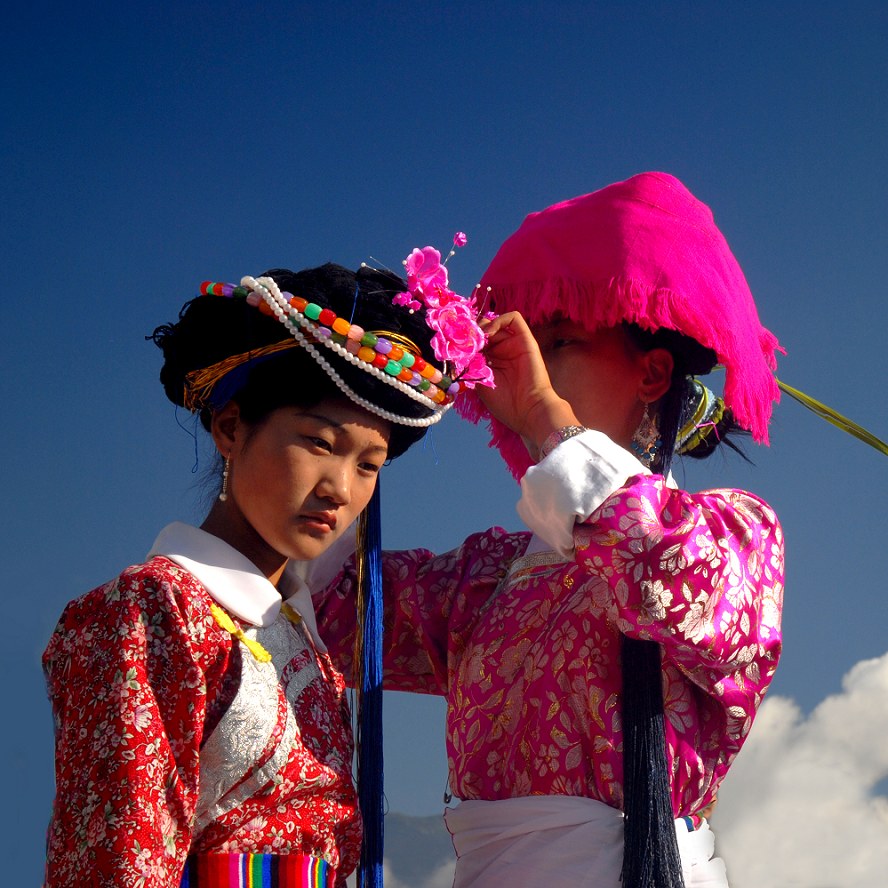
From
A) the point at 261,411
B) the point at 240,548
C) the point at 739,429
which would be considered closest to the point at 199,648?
the point at 240,548

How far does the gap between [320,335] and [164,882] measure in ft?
3.22

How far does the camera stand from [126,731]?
1.98 meters

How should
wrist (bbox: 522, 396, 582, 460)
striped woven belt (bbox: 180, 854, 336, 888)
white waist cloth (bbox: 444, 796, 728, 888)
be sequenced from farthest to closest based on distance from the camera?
wrist (bbox: 522, 396, 582, 460)
white waist cloth (bbox: 444, 796, 728, 888)
striped woven belt (bbox: 180, 854, 336, 888)

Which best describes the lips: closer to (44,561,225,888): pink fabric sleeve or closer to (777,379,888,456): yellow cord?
(44,561,225,888): pink fabric sleeve

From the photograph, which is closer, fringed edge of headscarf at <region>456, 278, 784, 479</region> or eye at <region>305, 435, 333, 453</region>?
eye at <region>305, 435, 333, 453</region>

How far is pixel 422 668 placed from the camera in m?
Result: 3.03

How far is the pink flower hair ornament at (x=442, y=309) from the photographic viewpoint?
8.34 ft

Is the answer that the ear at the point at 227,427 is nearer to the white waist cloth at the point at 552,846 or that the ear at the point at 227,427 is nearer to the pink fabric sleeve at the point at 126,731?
the pink fabric sleeve at the point at 126,731

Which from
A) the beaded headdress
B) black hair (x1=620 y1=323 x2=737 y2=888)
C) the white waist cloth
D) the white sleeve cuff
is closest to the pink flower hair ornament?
the beaded headdress

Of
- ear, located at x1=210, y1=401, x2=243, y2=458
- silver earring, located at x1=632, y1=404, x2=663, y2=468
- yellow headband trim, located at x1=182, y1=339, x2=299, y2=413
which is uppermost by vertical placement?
silver earring, located at x1=632, y1=404, x2=663, y2=468

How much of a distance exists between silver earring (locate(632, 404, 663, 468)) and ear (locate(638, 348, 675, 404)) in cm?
3

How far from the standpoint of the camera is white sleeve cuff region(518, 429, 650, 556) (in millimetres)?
2453

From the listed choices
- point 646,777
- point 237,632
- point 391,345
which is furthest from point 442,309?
point 646,777

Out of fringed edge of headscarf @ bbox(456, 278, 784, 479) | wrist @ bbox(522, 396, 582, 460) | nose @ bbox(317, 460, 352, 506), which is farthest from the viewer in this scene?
fringed edge of headscarf @ bbox(456, 278, 784, 479)
